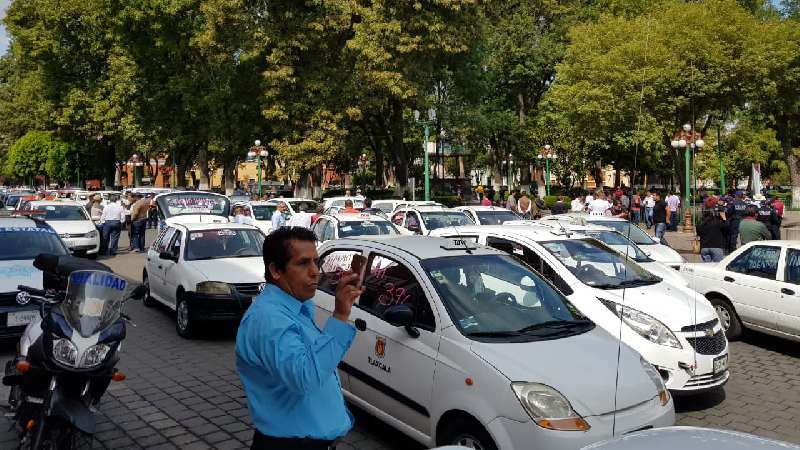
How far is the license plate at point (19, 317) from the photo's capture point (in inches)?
315

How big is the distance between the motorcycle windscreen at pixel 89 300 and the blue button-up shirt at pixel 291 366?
2.58m

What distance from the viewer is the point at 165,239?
37.3 ft

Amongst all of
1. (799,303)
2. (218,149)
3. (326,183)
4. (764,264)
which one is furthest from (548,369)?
(326,183)

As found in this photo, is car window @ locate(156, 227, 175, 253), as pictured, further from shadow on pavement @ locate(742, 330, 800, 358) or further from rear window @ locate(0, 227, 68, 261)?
shadow on pavement @ locate(742, 330, 800, 358)

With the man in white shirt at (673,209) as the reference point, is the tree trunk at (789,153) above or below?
above

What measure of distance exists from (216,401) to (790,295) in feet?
23.5

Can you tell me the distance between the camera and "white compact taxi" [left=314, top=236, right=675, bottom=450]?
13.8 feet

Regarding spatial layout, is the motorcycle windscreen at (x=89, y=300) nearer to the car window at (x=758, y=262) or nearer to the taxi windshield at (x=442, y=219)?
the car window at (x=758, y=262)

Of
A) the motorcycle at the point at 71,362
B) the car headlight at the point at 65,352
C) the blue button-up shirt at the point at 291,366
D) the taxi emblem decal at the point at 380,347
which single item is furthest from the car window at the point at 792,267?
the car headlight at the point at 65,352

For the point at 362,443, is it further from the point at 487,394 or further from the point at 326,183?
the point at 326,183

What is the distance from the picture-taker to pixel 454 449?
302 cm

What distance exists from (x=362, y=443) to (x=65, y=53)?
46.1 meters

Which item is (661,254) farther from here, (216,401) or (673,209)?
(673,209)

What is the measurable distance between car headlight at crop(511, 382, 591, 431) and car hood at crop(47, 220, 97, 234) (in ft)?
56.5
